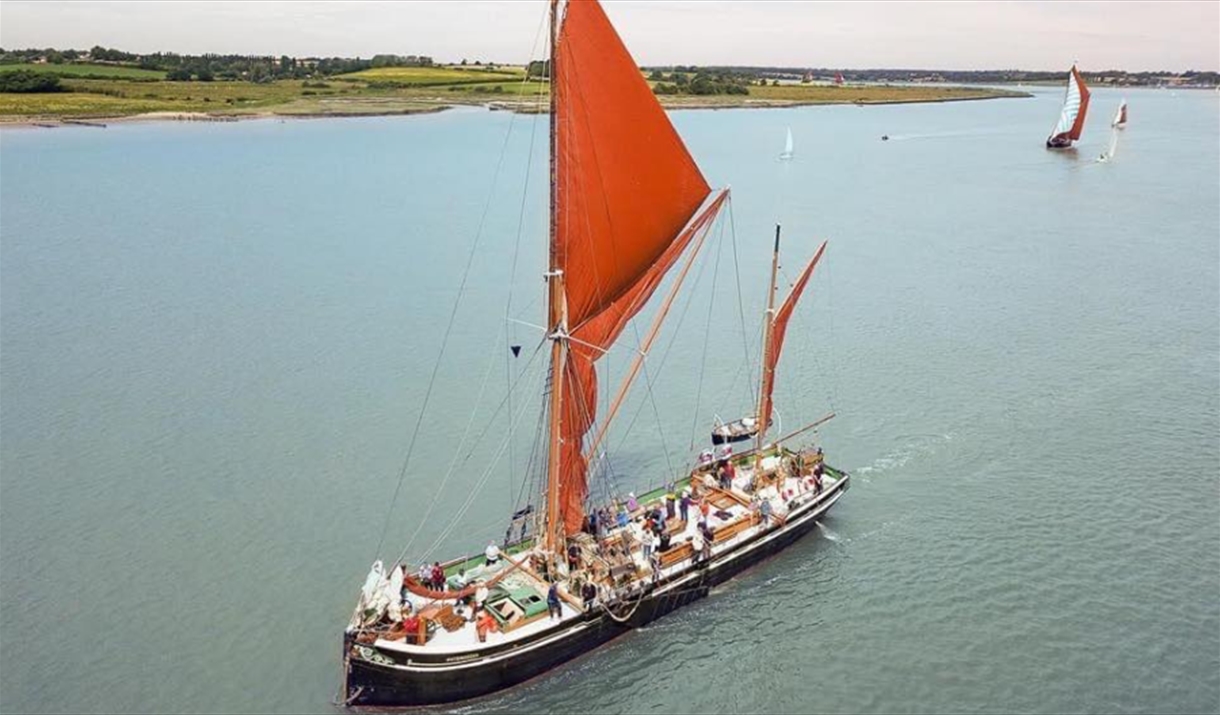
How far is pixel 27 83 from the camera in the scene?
510ft

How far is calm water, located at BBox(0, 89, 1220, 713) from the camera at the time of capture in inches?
901

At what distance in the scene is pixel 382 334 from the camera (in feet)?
145

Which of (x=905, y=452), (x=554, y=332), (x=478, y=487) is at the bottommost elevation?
(x=478, y=487)

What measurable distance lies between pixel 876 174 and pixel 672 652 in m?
86.2

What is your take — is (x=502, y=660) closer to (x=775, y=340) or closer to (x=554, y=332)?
(x=554, y=332)

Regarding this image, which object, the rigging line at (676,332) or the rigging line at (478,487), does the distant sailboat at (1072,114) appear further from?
the rigging line at (478,487)

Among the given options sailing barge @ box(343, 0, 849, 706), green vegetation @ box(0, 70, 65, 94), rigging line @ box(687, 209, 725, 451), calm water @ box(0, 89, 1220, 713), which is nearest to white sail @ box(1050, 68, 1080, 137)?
calm water @ box(0, 89, 1220, 713)

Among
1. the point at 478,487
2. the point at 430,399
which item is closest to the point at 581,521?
the point at 478,487

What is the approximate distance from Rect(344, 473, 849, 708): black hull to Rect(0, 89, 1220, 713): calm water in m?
0.54

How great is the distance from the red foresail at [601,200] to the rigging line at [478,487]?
5.27m

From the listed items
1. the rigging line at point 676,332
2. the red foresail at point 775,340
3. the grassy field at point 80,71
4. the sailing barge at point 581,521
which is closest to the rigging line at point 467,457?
the sailing barge at point 581,521

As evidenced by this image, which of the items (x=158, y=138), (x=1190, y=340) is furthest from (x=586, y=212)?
(x=158, y=138)

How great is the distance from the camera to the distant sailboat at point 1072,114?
123 meters

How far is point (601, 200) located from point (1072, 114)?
12192 centimetres
